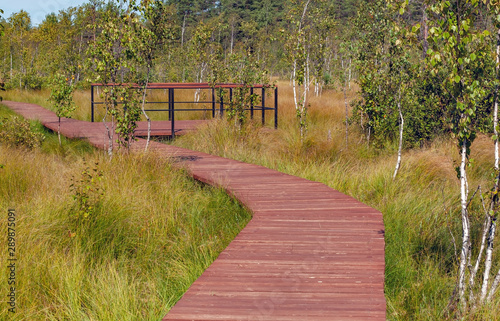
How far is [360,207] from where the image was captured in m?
5.85

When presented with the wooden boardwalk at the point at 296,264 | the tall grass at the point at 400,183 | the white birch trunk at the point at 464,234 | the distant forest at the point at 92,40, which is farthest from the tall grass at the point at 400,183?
the distant forest at the point at 92,40

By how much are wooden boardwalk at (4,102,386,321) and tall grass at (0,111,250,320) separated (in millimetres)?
398

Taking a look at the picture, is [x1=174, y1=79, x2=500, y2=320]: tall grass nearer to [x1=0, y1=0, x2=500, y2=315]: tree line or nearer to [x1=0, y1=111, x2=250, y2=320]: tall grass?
[x1=0, y1=0, x2=500, y2=315]: tree line

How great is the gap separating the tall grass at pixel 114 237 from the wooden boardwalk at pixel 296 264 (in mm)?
398

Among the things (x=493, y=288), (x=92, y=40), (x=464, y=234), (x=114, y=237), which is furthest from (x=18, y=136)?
(x=493, y=288)

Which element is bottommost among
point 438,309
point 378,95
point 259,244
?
point 438,309

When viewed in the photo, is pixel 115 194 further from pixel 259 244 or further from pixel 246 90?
pixel 246 90

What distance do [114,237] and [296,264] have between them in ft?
6.70

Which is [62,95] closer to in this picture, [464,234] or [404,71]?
[404,71]

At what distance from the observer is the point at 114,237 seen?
17.5ft

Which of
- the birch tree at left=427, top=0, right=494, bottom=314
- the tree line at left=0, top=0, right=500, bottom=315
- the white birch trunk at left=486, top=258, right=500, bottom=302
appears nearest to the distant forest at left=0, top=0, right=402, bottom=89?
the tree line at left=0, top=0, right=500, bottom=315

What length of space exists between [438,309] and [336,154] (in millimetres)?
5495

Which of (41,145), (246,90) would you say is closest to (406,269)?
(246,90)

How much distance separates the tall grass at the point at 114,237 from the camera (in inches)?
159
